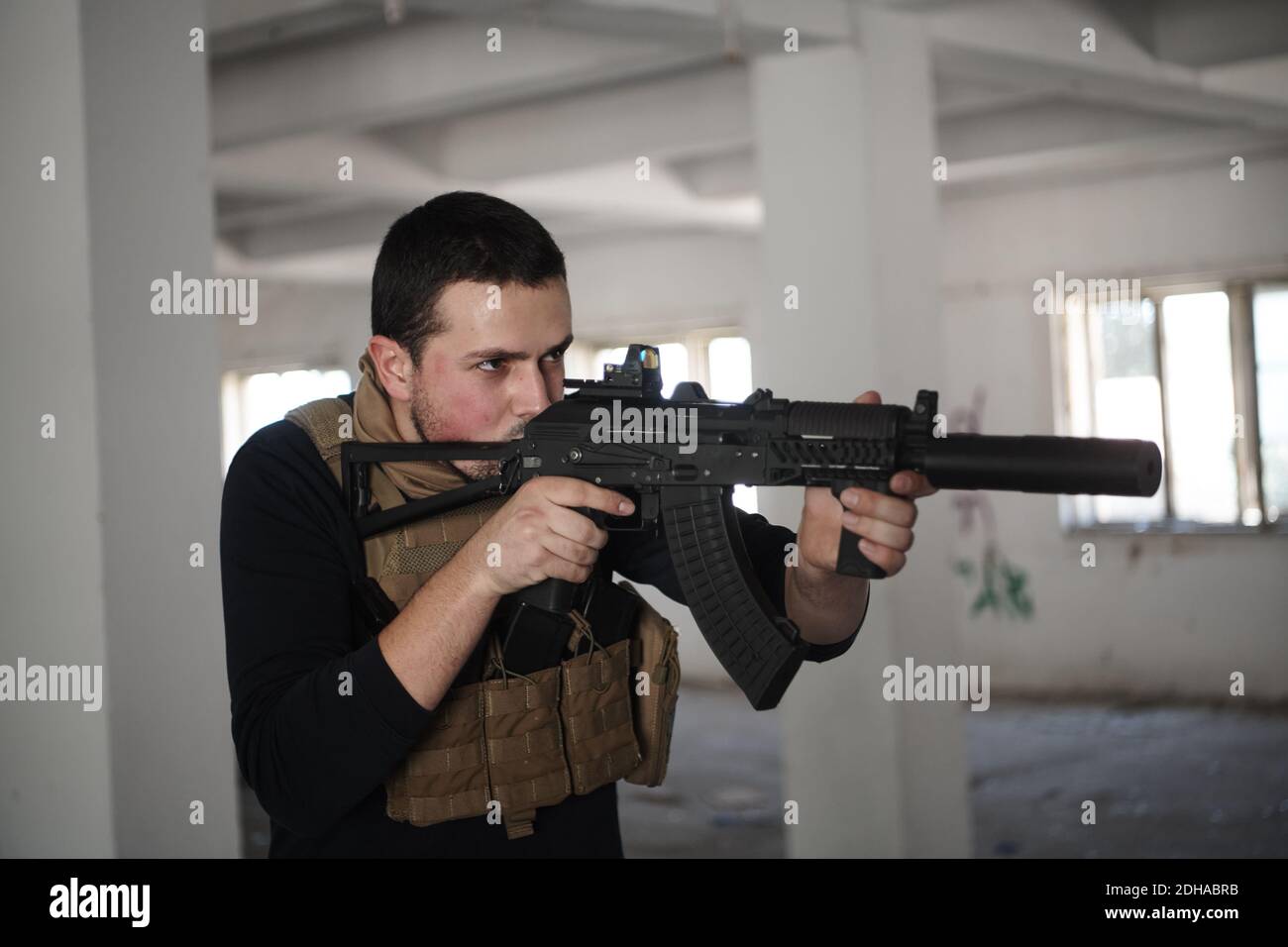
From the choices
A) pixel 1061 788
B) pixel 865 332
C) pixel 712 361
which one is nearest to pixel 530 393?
pixel 865 332

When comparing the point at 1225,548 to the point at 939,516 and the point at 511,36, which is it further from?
the point at 511,36

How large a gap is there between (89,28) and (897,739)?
9.17 ft

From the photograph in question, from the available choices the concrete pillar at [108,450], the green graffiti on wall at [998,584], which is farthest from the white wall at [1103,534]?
the concrete pillar at [108,450]

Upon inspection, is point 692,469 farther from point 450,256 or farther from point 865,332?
point 865,332

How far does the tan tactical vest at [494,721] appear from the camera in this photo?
5.28ft

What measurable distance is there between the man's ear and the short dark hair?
15 mm

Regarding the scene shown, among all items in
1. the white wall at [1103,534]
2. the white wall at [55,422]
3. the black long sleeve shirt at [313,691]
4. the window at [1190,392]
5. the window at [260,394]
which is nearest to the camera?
the black long sleeve shirt at [313,691]

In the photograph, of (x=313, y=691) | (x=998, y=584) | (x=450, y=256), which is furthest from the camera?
(x=998, y=584)

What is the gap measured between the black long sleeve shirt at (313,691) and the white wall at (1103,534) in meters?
6.26

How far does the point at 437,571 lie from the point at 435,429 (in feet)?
0.65

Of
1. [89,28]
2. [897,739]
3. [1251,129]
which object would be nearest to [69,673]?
[89,28]

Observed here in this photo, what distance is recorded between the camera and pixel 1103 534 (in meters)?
7.52

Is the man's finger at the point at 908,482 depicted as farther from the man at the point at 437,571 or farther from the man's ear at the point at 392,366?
the man's ear at the point at 392,366
